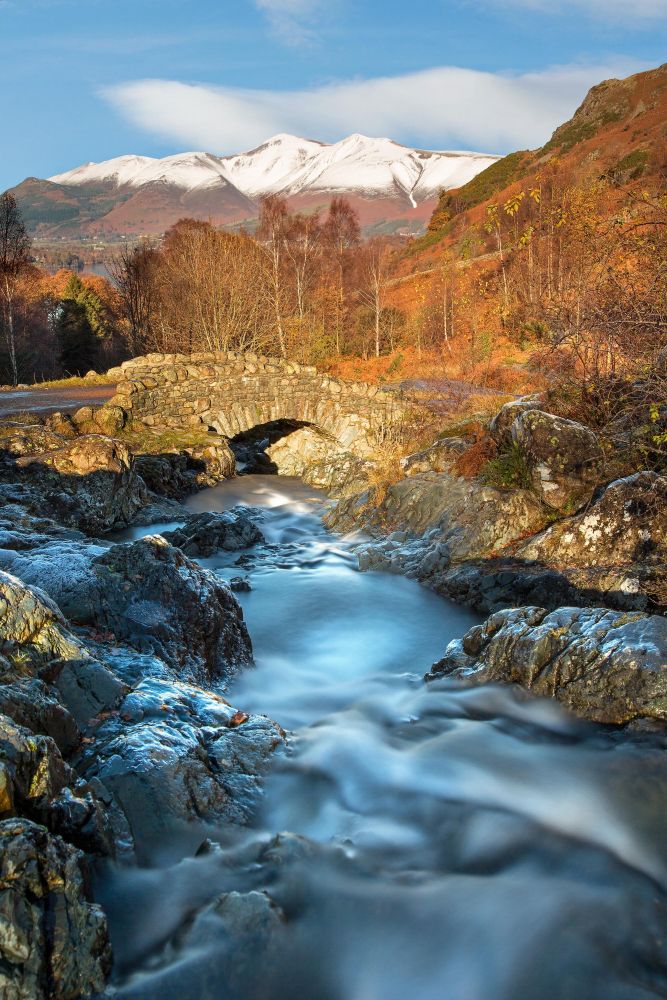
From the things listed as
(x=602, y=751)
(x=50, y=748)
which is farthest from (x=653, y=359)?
(x=50, y=748)

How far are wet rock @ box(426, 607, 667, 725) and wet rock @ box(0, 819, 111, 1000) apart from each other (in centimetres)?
423

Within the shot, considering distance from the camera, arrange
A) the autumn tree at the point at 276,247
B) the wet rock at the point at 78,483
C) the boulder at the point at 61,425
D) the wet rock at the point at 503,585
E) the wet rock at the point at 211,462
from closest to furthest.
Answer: the wet rock at the point at 503,585
the wet rock at the point at 78,483
the boulder at the point at 61,425
the wet rock at the point at 211,462
the autumn tree at the point at 276,247

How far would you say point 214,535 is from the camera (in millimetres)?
13078


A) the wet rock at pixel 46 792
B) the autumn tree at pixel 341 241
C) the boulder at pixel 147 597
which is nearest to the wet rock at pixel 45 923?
the wet rock at pixel 46 792

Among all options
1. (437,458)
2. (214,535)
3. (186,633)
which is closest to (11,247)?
(214,535)

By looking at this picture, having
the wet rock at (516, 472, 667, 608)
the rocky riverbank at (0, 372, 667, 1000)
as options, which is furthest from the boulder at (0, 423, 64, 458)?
the wet rock at (516, 472, 667, 608)

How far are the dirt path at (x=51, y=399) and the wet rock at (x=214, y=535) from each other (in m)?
7.21

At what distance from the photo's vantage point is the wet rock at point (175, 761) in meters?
4.02

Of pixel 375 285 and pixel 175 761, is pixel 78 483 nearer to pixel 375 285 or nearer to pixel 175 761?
pixel 175 761

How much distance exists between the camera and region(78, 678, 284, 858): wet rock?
4.02 meters

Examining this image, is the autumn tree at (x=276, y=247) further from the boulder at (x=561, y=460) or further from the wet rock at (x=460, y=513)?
the boulder at (x=561, y=460)

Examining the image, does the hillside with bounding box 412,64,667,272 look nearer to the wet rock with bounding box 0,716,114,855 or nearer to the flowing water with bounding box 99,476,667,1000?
the flowing water with bounding box 99,476,667,1000

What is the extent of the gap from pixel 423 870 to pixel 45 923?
2.45m

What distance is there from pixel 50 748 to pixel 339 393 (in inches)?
665
